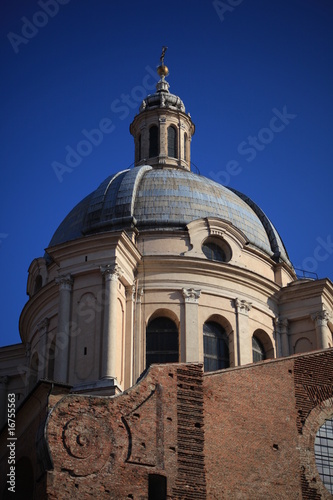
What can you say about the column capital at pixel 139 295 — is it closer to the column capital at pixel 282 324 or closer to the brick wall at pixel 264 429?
the column capital at pixel 282 324

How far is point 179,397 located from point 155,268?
16.0 m

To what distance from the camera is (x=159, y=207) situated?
47.5m

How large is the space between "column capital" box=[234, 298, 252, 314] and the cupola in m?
10.9

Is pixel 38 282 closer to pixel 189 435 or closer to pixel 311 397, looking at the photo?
pixel 311 397

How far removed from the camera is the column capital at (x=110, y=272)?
4222 centimetres

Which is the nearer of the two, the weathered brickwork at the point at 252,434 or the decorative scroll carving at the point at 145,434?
the decorative scroll carving at the point at 145,434

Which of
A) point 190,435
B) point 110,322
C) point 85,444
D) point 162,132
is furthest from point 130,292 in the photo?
point 85,444

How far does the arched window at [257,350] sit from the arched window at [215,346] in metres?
1.72

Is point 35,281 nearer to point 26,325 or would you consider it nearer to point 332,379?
point 26,325

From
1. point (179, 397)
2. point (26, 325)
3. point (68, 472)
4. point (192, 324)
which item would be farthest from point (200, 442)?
point (26, 325)

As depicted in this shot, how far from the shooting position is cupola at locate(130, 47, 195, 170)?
5442 centimetres

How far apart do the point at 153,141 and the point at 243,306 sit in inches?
536

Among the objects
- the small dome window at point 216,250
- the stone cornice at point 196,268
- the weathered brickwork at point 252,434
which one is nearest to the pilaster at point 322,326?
the stone cornice at point 196,268

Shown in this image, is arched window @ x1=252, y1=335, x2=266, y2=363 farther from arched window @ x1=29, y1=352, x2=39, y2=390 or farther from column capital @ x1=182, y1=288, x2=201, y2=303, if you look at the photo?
arched window @ x1=29, y1=352, x2=39, y2=390
